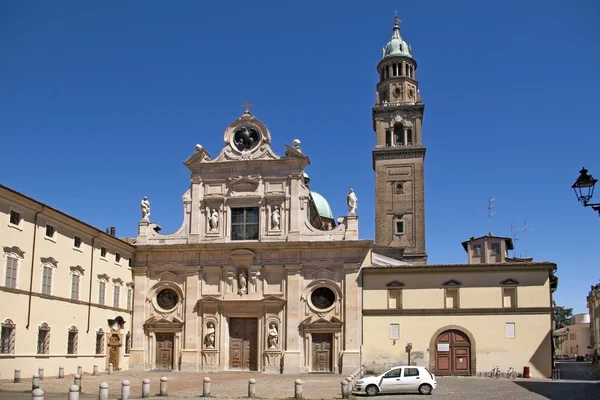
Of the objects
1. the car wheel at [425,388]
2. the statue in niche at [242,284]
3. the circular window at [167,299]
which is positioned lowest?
the car wheel at [425,388]

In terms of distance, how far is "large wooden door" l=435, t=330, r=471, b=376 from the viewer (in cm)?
3991

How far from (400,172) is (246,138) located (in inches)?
939

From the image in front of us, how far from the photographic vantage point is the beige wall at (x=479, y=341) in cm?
3922

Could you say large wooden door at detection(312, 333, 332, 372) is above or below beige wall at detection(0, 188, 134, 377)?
below

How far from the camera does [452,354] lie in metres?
40.1

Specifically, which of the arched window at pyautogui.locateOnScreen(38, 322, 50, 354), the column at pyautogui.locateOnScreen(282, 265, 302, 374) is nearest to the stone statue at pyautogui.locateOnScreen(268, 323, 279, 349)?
the column at pyautogui.locateOnScreen(282, 265, 302, 374)

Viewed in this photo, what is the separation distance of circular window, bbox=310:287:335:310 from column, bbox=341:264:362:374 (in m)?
1.04

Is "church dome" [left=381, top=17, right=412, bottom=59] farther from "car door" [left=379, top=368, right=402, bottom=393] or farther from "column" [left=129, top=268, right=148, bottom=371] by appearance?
"car door" [left=379, top=368, right=402, bottom=393]

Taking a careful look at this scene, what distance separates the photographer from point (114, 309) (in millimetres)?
41000

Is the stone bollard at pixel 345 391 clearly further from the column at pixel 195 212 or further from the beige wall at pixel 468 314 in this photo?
the column at pixel 195 212

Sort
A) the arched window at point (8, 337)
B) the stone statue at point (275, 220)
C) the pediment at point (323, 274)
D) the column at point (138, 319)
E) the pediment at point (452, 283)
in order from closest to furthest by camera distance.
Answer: the arched window at point (8, 337), the pediment at point (452, 283), the pediment at point (323, 274), the column at point (138, 319), the stone statue at point (275, 220)

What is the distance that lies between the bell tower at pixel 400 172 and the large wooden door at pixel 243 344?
2335cm

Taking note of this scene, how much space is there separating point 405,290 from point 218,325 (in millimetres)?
11837

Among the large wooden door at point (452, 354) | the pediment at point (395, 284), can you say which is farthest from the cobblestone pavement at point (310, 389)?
the pediment at point (395, 284)
